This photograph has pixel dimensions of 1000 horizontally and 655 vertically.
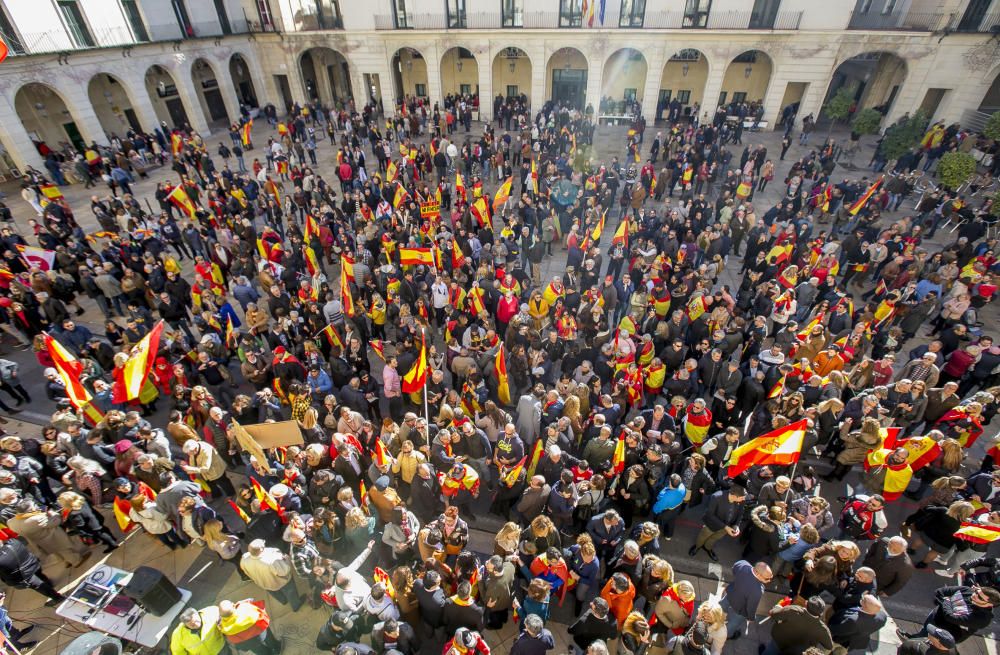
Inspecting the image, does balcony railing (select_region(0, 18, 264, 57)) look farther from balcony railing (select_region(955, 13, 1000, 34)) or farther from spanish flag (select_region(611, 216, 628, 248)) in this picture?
balcony railing (select_region(955, 13, 1000, 34))

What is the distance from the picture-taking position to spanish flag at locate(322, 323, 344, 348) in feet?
30.8

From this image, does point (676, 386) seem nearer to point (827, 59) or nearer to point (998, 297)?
point (998, 297)

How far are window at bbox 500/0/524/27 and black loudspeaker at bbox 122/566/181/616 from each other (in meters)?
30.5

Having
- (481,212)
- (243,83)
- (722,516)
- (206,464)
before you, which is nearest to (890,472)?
(722,516)

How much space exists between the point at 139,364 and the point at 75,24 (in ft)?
81.0

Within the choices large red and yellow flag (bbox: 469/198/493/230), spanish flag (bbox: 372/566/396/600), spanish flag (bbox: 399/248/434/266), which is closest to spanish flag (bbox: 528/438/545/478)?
spanish flag (bbox: 372/566/396/600)

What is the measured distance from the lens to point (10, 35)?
20.1 metres

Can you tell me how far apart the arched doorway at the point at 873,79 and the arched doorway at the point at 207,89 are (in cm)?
3866

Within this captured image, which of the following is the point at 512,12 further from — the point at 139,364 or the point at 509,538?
the point at 509,538

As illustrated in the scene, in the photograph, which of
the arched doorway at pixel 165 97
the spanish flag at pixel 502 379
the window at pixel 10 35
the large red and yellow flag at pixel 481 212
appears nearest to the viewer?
the spanish flag at pixel 502 379

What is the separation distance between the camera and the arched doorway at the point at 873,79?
2702 centimetres

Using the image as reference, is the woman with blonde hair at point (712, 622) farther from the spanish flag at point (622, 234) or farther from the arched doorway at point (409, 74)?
the arched doorway at point (409, 74)

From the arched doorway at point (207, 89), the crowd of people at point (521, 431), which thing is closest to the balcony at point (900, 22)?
the crowd of people at point (521, 431)

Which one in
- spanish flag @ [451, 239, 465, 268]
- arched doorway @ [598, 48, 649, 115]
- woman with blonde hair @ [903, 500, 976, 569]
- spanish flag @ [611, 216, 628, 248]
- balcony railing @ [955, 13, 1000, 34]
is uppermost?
balcony railing @ [955, 13, 1000, 34]
